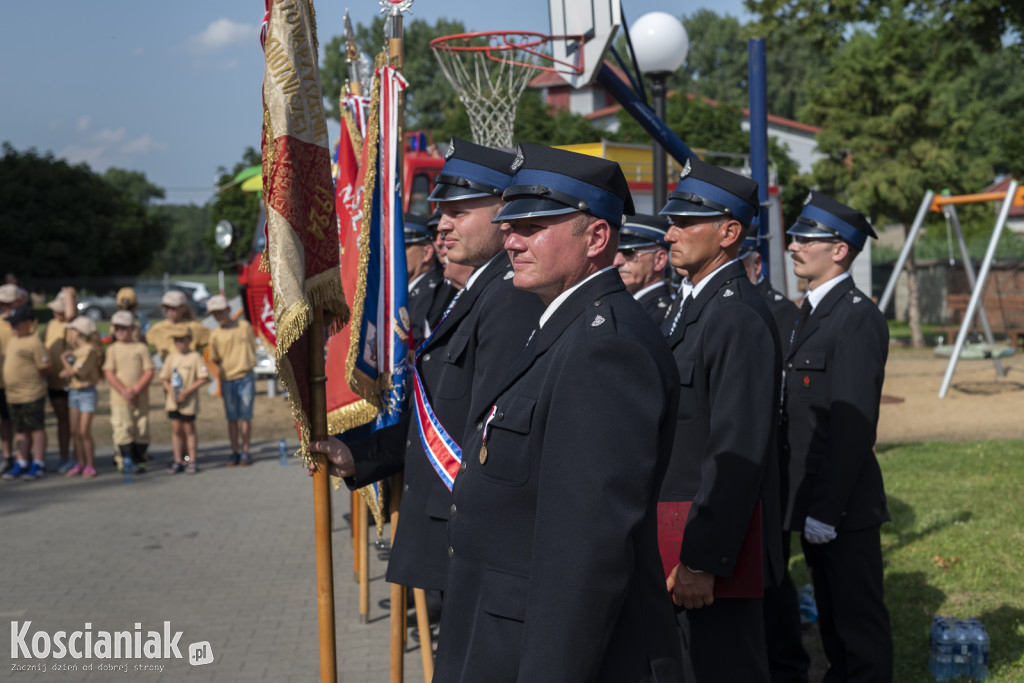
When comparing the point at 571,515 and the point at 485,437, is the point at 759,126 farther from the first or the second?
the point at 571,515

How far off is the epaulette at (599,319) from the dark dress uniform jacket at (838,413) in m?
2.35

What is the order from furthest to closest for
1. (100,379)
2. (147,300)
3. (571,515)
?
(147,300), (100,379), (571,515)

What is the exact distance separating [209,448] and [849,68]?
19509 millimetres

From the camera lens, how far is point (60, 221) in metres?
47.3

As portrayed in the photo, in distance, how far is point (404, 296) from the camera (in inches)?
198

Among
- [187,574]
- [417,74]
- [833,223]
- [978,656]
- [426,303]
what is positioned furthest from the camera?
[417,74]

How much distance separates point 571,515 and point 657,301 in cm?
346

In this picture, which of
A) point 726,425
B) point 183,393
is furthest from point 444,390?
point 183,393

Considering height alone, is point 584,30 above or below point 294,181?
above

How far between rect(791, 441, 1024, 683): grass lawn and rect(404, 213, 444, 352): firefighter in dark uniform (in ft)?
9.61

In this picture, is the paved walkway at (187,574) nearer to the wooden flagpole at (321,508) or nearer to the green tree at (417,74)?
the wooden flagpole at (321,508)

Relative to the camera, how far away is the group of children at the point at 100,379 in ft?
36.3

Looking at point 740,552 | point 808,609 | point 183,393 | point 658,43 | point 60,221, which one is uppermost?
point 60,221

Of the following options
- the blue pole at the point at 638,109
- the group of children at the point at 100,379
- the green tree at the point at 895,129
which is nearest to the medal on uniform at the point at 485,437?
the blue pole at the point at 638,109
